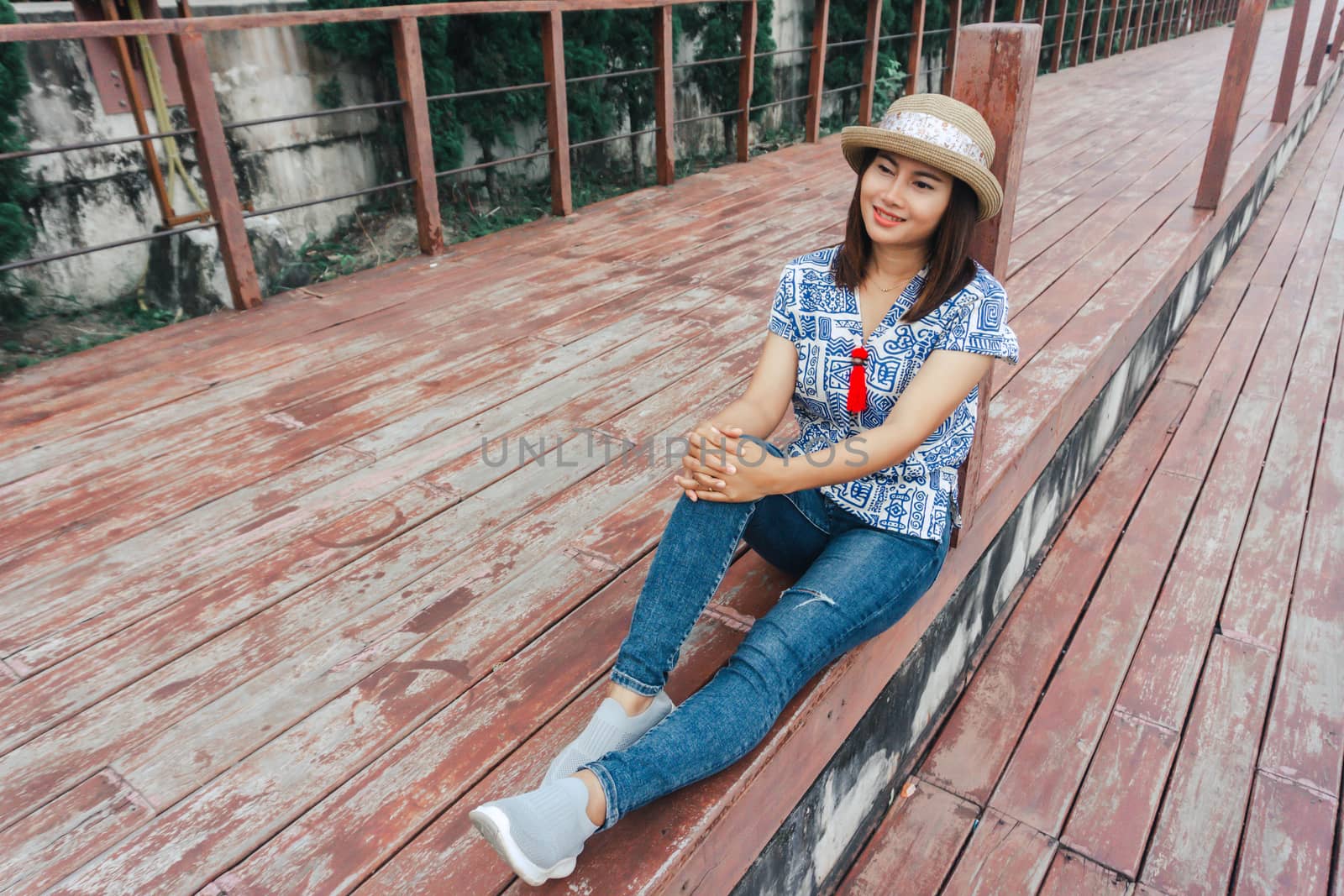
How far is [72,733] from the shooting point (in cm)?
136

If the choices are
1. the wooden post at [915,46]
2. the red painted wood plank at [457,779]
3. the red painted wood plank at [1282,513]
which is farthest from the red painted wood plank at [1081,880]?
the wooden post at [915,46]

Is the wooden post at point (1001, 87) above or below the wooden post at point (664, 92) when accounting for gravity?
above

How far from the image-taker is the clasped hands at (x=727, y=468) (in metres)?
1.25

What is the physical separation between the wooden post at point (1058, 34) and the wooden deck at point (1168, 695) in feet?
19.8

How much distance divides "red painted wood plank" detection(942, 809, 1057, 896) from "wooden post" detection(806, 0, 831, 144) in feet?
14.7

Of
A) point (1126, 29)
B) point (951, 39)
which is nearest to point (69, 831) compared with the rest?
point (951, 39)

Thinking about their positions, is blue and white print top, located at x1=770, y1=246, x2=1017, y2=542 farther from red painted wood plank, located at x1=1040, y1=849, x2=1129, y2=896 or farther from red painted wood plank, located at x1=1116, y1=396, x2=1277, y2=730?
red painted wood plank, located at x1=1116, y1=396, x2=1277, y2=730

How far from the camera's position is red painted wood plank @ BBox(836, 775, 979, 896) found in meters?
1.75

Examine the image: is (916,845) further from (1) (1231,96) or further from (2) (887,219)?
(1) (1231,96)

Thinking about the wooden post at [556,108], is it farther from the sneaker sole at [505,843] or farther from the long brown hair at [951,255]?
the sneaker sole at [505,843]

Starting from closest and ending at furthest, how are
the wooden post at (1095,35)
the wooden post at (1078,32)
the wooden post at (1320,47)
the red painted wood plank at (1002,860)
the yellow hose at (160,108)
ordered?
the red painted wood plank at (1002,860), the yellow hose at (160,108), the wooden post at (1320,47), the wooden post at (1078,32), the wooden post at (1095,35)

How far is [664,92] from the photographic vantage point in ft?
14.2

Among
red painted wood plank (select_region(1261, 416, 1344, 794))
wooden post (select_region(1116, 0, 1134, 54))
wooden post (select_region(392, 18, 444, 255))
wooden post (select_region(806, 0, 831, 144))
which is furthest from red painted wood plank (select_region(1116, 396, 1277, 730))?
wooden post (select_region(1116, 0, 1134, 54))

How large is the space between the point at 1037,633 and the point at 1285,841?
2.32 feet
